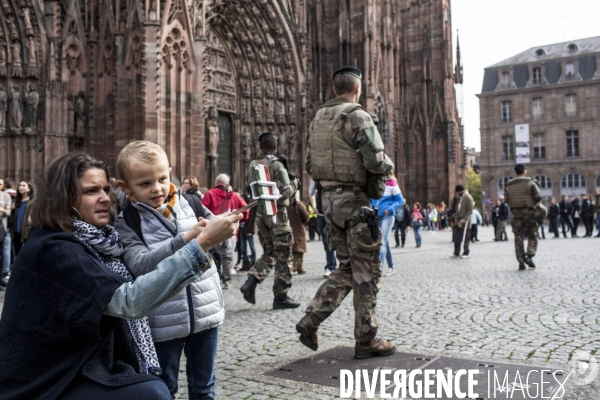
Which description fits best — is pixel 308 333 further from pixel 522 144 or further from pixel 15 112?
pixel 522 144

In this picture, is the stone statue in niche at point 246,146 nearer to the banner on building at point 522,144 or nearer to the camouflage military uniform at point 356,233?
the camouflage military uniform at point 356,233

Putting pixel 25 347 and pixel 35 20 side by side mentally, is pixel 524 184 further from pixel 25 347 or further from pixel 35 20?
pixel 35 20

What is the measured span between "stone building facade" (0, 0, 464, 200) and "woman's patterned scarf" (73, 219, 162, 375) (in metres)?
12.6

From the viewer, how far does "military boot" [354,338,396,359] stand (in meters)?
4.13

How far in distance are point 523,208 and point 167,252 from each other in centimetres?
855

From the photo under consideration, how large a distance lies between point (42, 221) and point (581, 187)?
52112 mm

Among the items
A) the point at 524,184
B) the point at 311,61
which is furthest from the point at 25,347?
the point at 311,61

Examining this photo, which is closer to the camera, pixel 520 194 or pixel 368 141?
pixel 368 141

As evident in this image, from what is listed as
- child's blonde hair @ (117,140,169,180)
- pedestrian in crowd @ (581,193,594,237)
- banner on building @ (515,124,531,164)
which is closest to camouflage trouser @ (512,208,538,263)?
child's blonde hair @ (117,140,169,180)

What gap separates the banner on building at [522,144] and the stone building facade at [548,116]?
19cm

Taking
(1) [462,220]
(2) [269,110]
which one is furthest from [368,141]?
(2) [269,110]

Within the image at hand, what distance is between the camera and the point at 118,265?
2.14 metres

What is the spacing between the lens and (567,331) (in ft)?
15.9

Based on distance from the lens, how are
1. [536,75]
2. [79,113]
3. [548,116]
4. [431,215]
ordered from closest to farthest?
[79,113] < [431,215] < [548,116] < [536,75]
